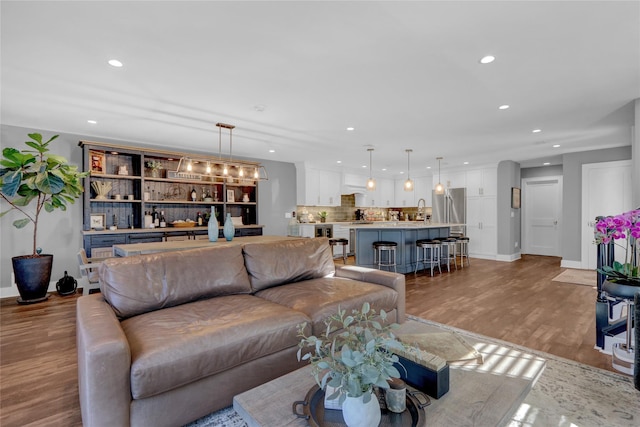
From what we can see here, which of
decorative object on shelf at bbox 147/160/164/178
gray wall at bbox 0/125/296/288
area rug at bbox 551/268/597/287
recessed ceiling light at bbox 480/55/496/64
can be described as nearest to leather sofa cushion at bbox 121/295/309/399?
recessed ceiling light at bbox 480/55/496/64

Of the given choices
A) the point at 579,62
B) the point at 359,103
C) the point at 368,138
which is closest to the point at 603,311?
the point at 579,62

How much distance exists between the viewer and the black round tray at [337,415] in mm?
1146

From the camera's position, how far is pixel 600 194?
6.18 meters

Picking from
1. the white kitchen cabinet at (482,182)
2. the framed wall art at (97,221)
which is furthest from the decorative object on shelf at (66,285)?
the white kitchen cabinet at (482,182)

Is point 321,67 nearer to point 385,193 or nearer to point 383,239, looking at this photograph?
point 383,239

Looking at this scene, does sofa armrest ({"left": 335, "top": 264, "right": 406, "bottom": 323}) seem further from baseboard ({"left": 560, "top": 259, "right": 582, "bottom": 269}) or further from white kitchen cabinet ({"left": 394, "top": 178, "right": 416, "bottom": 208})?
white kitchen cabinet ({"left": 394, "top": 178, "right": 416, "bottom": 208})

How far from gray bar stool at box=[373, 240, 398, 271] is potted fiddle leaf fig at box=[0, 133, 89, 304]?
481cm

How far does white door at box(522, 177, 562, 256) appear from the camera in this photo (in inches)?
319

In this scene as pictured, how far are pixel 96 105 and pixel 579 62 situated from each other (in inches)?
197

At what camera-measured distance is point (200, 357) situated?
1668 millimetres

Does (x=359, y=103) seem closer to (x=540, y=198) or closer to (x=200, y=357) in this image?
(x=200, y=357)

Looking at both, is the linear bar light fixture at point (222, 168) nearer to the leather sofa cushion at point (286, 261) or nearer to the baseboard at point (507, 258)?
the leather sofa cushion at point (286, 261)

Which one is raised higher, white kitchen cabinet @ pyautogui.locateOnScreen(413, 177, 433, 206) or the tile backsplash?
white kitchen cabinet @ pyautogui.locateOnScreen(413, 177, 433, 206)

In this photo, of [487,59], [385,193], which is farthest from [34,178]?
[385,193]
